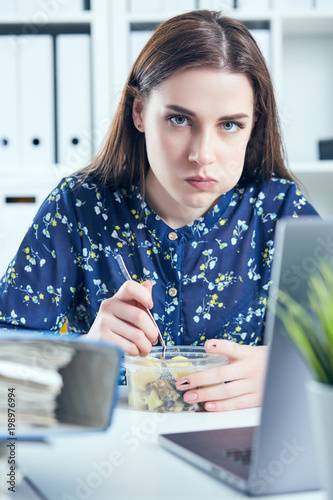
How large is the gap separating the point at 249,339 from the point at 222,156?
39cm

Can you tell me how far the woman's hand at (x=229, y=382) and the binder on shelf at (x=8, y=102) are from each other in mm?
1257

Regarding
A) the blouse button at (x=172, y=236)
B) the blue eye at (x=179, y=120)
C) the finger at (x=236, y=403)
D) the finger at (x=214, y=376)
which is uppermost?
the blue eye at (x=179, y=120)

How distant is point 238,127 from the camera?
3.68 feet

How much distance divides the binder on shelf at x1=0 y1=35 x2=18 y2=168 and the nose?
95 cm

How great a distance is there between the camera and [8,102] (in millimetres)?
1852

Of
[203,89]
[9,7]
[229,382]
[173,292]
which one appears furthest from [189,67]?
[9,7]

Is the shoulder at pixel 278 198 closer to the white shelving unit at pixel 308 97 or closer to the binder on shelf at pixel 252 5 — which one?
the white shelving unit at pixel 308 97

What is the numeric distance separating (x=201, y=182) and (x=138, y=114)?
243 millimetres

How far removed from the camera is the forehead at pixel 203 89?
1.06m

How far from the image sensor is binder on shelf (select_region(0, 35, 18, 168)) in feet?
6.06

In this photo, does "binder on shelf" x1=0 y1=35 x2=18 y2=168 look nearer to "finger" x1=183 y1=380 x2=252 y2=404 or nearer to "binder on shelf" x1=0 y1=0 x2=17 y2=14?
"binder on shelf" x1=0 y1=0 x2=17 y2=14

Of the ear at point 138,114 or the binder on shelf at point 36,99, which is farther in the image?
the binder on shelf at point 36,99

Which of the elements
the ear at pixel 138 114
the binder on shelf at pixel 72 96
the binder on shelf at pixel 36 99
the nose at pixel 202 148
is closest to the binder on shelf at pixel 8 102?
the binder on shelf at pixel 36 99

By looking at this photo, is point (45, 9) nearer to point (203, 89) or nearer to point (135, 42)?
point (135, 42)
